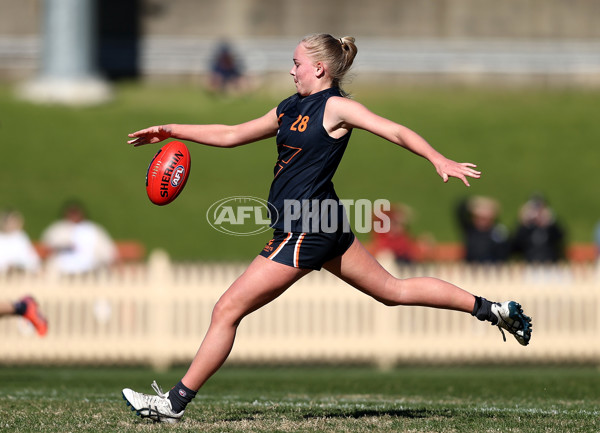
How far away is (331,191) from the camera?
18.7 feet

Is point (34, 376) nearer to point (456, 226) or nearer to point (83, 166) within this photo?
point (456, 226)

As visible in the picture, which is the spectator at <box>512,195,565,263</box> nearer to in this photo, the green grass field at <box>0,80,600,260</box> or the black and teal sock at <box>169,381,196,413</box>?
the green grass field at <box>0,80,600,260</box>

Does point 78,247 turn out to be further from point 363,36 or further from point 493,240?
point 363,36

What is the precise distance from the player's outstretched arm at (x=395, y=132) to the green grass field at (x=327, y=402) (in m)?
1.43

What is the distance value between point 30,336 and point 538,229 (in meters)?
6.52

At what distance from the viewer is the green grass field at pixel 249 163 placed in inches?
821

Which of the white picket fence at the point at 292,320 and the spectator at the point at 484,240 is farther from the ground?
the spectator at the point at 484,240

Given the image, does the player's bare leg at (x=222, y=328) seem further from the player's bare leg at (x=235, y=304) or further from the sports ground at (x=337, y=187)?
the sports ground at (x=337, y=187)

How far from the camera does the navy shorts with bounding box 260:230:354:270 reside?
18.1 feet

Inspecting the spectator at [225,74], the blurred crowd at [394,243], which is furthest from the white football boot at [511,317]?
the spectator at [225,74]

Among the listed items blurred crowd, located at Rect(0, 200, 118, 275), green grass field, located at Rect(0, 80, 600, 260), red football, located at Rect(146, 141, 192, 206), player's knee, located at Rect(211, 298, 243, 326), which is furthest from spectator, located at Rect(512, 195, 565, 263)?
player's knee, located at Rect(211, 298, 243, 326)

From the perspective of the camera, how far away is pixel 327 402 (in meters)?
7.07

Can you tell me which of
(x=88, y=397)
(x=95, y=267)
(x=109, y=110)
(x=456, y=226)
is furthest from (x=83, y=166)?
(x=88, y=397)

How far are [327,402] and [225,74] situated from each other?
22.5 m
